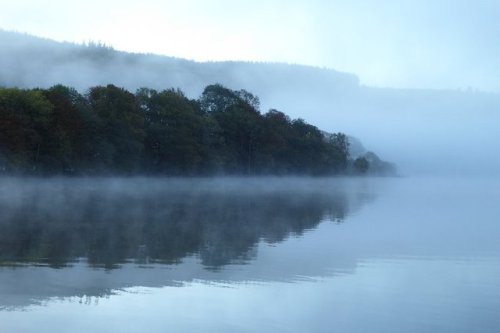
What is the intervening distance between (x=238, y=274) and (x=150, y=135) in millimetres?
55443

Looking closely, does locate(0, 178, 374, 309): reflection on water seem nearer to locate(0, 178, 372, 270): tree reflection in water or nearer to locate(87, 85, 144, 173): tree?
locate(0, 178, 372, 270): tree reflection in water

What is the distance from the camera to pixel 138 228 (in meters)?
21.2

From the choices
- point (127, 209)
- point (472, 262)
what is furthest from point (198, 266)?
point (127, 209)

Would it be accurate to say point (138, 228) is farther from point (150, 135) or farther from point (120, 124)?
point (150, 135)

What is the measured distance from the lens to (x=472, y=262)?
1667 centimetres

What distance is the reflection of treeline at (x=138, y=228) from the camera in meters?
15.8

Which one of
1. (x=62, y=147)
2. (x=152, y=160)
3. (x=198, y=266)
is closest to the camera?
(x=198, y=266)

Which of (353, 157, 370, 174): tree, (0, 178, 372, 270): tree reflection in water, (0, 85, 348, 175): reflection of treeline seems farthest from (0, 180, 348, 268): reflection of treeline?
(353, 157, 370, 174): tree

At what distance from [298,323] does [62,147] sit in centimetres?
4468

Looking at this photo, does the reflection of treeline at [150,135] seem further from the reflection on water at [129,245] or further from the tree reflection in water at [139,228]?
the reflection on water at [129,245]

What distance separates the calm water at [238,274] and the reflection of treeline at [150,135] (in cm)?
2583

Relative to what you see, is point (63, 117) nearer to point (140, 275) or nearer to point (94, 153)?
point (94, 153)

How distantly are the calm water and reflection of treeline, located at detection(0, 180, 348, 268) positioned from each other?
0.17 feet

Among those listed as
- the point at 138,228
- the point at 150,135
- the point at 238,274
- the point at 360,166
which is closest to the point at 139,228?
the point at 138,228
